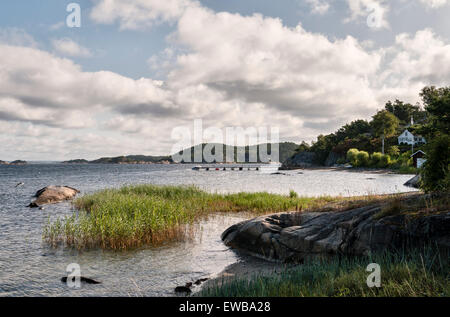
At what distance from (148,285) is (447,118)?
58.7 feet

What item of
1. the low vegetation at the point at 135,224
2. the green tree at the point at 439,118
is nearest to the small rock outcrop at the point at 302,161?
the green tree at the point at 439,118

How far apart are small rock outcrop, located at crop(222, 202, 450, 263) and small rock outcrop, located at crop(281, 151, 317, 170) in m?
133

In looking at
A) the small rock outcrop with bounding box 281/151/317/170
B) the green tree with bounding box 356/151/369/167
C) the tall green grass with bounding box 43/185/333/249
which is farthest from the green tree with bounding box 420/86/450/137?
the small rock outcrop with bounding box 281/151/317/170

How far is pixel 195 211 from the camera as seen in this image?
21.4 meters

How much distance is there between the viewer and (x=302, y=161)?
151 meters

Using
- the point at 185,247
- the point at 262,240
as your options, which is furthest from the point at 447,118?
the point at 185,247

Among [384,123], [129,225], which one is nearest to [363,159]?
[384,123]

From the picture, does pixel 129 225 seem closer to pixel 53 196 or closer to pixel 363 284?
pixel 363 284

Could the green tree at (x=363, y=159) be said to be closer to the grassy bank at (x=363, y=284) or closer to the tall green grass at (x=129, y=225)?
the tall green grass at (x=129, y=225)

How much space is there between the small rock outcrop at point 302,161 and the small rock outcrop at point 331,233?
133132 mm

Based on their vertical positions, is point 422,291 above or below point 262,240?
above

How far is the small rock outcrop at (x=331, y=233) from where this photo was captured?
8305 mm
